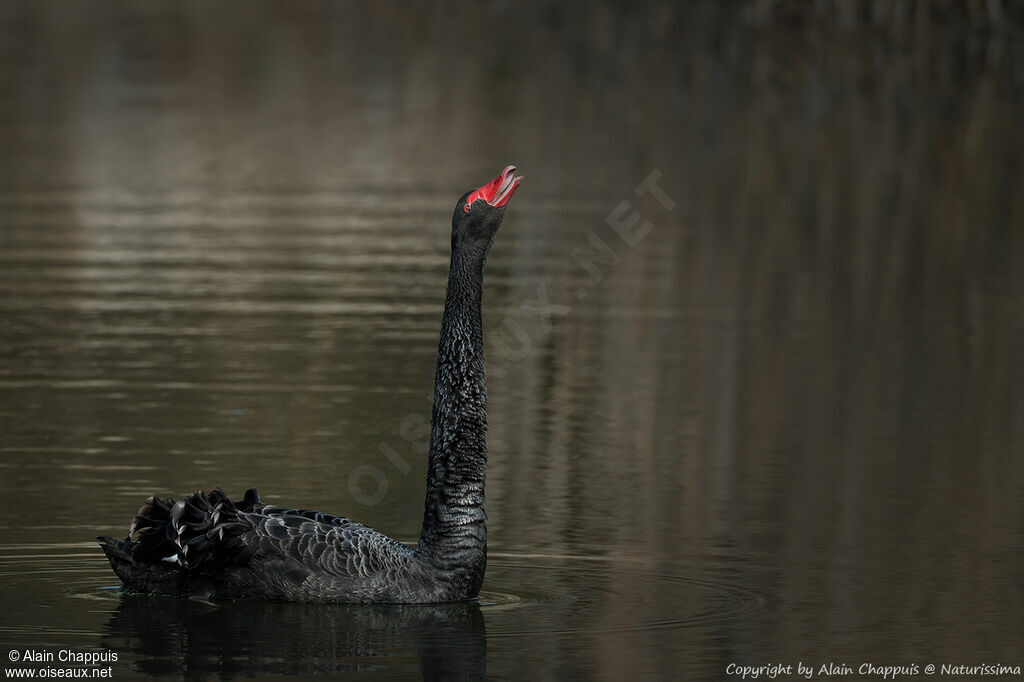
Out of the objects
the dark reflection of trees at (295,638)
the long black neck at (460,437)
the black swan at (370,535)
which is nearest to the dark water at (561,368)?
the dark reflection of trees at (295,638)

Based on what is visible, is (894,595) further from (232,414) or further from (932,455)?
(232,414)

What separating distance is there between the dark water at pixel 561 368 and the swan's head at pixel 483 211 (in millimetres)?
1968

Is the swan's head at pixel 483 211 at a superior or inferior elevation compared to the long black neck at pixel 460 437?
superior

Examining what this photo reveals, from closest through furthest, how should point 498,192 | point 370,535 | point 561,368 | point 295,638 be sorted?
1. point 295,638
2. point 370,535
3. point 498,192
4. point 561,368

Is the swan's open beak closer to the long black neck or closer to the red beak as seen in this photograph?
the red beak

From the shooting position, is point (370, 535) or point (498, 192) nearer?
point (370, 535)

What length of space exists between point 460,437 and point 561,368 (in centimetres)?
792

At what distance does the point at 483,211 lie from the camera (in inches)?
457

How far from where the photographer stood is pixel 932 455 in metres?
15.6

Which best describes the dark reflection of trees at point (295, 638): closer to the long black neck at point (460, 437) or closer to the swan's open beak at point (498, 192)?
the long black neck at point (460, 437)

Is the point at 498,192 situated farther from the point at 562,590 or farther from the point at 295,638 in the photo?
the point at 295,638

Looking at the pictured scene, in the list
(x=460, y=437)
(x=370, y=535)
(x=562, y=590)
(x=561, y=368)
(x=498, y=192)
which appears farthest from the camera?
(x=561, y=368)

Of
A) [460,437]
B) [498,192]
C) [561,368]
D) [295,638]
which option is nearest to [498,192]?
[498,192]

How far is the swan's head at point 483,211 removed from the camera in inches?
454
